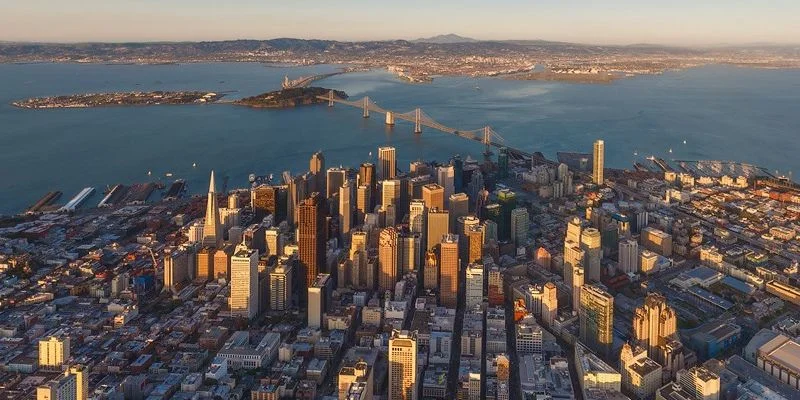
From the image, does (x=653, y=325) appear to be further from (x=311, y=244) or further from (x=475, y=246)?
(x=311, y=244)

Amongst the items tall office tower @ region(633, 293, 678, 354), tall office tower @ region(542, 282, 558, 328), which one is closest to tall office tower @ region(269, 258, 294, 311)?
tall office tower @ region(542, 282, 558, 328)

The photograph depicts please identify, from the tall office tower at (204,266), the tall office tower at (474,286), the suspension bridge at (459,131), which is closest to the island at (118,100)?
the suspension bridge at (459,131)

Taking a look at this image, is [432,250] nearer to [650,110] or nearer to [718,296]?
[718,296]

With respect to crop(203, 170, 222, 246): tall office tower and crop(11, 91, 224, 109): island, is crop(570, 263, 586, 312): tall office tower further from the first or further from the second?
crop(11, 91, 224, 109): island

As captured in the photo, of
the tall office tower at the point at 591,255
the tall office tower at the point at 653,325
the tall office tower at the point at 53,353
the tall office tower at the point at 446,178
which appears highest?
the tall office tower at the point at 446,178

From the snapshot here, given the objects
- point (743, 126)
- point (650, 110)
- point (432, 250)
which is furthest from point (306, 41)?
point (432, 250)

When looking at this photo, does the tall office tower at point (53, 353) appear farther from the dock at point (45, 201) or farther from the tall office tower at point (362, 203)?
the dock at point (45, 201)
